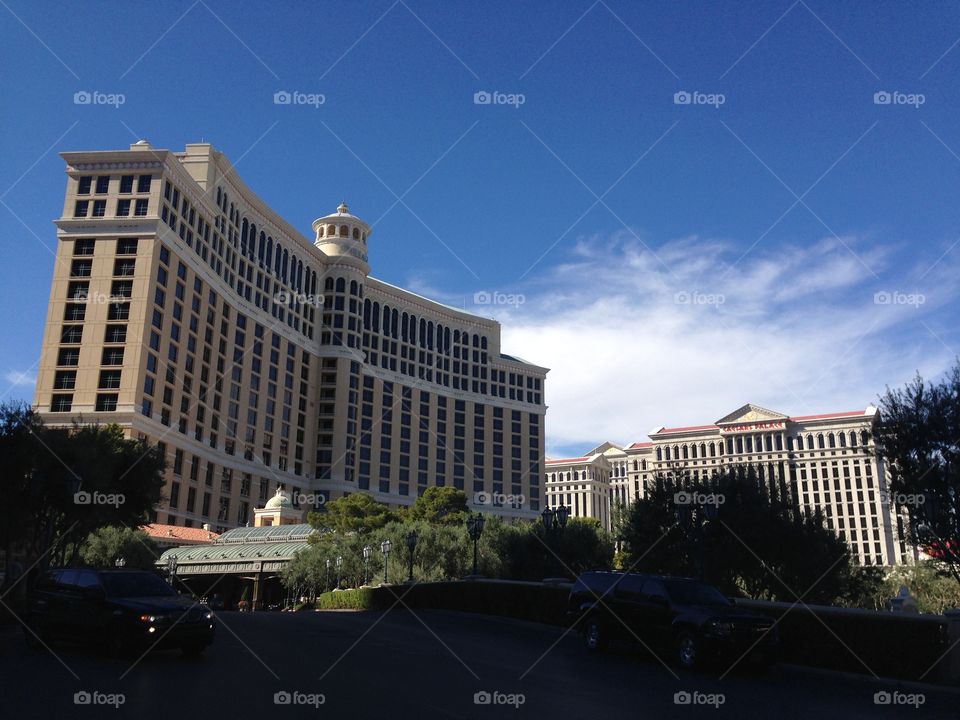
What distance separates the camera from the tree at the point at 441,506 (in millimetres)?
88375

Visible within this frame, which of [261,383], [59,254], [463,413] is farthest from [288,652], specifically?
[463,413]

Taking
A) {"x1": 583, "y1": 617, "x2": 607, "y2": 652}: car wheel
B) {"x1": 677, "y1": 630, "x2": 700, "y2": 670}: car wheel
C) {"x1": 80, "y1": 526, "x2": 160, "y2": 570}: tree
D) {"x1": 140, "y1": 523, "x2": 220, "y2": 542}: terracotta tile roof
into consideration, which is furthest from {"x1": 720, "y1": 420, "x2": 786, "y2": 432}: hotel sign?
{"x1": 677, "y1": 630, "x2": 700, "y2": 670}: car wheel

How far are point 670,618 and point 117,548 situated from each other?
61.0 metres

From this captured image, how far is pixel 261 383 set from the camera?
106188 mm

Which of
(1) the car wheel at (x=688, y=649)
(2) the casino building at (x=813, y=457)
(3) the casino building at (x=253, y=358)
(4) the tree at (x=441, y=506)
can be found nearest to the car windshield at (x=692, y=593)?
(1) the car wheel at (x=688, y=649)

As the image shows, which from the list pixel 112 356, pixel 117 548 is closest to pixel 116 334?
pixel 112 356

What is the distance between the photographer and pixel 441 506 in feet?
308

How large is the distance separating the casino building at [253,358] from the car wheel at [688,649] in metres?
46.2

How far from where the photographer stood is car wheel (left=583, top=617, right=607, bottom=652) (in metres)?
17.6

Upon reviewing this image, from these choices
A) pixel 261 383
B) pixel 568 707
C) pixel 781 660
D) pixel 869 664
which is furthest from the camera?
pixel 261 383

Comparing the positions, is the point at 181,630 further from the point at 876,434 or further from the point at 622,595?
the point at 876,434

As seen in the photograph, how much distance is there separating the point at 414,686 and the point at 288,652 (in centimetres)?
470

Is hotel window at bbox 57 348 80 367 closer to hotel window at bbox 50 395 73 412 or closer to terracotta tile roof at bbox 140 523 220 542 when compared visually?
hotel window at bbox 50 395 73 412

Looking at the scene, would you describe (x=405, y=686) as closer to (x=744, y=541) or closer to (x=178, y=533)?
(x=744, y=541)
